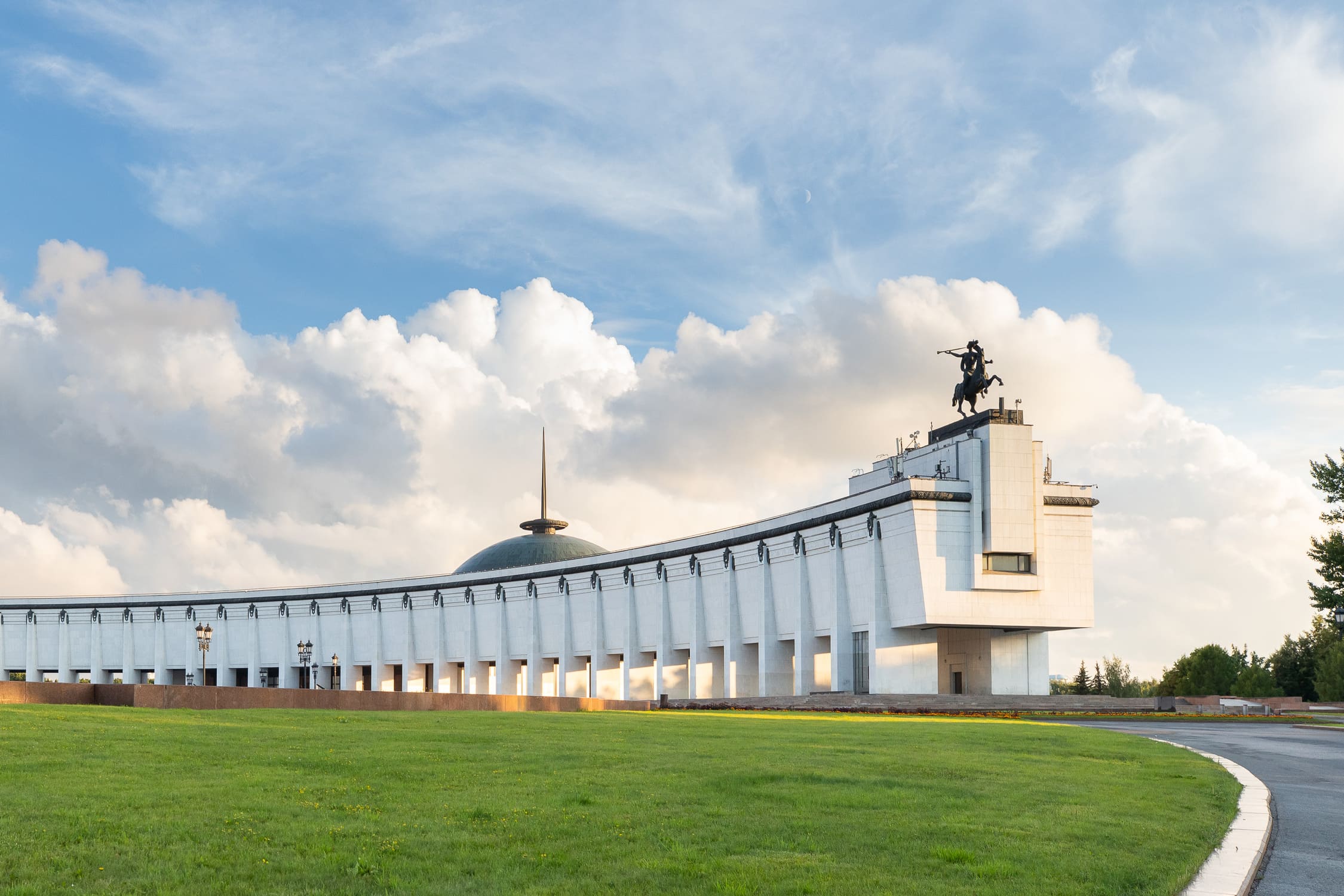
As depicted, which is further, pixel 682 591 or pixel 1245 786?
pixel 682 591

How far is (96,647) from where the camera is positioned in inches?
5364

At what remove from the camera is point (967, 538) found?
7275cm

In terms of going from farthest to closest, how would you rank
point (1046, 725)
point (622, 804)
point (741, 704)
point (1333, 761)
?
point (741, 704) < point (1046, 725) < point (1333, 761) < point (622, 804)

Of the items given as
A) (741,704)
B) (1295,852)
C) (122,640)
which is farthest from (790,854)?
(122,640)

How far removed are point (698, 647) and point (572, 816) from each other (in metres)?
78.8

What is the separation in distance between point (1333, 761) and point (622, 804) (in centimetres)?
1960

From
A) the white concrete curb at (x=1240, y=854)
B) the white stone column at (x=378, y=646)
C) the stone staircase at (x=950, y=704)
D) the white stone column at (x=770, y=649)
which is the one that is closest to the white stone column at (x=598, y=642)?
the white stone column at (x=770, y=649)

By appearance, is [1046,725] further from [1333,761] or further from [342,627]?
[342,627]

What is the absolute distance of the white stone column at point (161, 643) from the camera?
133125 millimetres

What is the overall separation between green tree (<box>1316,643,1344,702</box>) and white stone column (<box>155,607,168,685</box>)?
11116cm

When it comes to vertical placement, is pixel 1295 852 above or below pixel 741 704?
above

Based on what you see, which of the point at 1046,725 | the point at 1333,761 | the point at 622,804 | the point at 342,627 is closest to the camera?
the point at 622,804

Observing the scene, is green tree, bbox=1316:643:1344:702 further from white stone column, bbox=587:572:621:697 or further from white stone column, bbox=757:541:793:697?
white stone column, bbox=587:572:621:697

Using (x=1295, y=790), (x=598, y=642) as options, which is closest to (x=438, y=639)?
(x=598, y=642)
